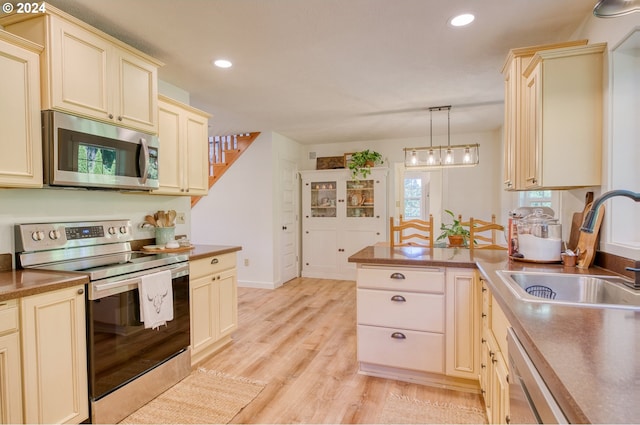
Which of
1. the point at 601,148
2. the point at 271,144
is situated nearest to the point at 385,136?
the point at 271,144

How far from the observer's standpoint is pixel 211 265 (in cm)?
263

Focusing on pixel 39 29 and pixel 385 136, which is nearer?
pixel 39 29

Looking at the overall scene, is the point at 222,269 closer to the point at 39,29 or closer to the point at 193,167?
the point at 193,167

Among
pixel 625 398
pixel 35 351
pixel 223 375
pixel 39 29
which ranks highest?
pixel 39 29

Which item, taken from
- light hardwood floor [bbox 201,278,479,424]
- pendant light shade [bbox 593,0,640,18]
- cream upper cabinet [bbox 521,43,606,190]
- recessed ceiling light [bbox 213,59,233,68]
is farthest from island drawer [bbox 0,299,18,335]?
cream upper cabinet [bbox 521,43,606,190]

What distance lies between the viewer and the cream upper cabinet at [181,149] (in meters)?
2.64

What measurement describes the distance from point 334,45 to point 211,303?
218 centimetres

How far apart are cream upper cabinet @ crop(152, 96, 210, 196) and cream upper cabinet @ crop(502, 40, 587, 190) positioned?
2510 millimetres

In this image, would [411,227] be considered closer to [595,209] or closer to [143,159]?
[595,209]

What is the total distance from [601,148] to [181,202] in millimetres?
3184

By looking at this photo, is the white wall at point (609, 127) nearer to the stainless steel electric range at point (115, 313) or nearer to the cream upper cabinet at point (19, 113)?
the stainless steel electric range at point (115, 313)

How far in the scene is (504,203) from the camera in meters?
4.55

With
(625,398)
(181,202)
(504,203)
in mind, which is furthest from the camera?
(504,203)

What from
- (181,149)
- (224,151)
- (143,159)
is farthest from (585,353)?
(224,151)
